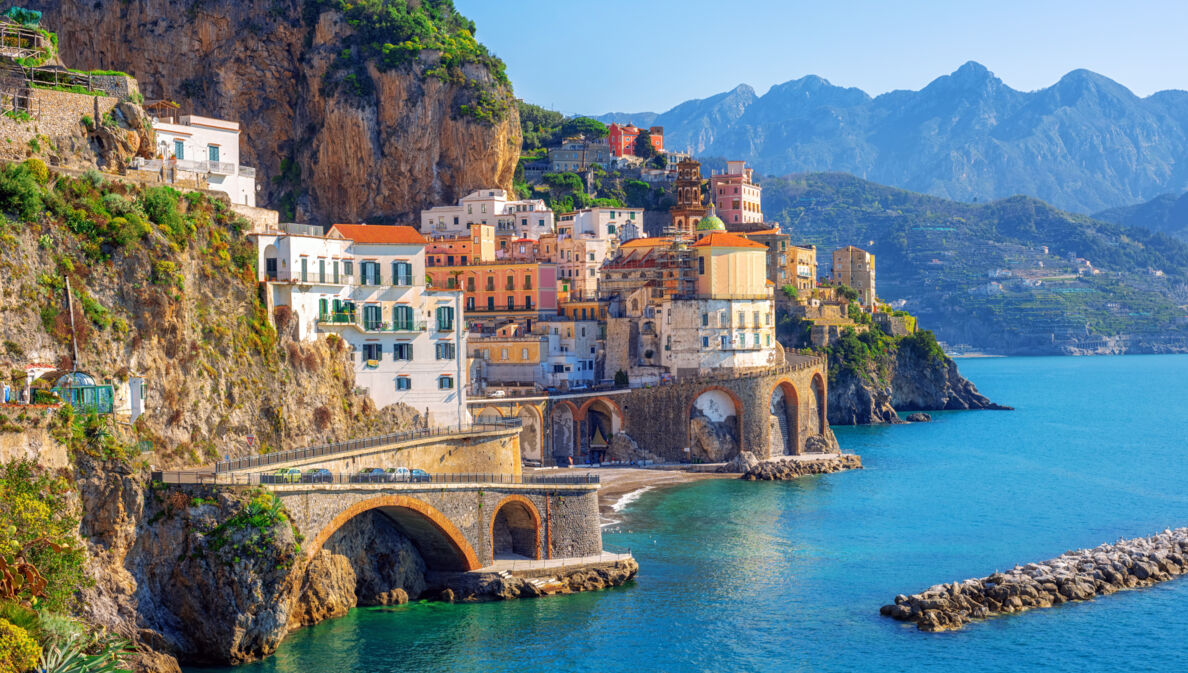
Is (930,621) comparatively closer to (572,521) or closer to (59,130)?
(572,521)

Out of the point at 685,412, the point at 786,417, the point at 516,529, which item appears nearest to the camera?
the point at 516,529

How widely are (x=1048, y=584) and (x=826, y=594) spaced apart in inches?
374

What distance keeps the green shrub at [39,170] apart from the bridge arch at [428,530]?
1739 cm

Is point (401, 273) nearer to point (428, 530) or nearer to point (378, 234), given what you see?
point (378, 234)

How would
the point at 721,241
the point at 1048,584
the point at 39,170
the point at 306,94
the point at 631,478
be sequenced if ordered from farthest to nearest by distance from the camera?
the point at 306,94, the point at 721,241, the point at 631,478, the point at 1048,584, the point at 39,170

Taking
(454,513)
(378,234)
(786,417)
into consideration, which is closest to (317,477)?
(454,513)

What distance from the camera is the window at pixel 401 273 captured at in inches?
2677

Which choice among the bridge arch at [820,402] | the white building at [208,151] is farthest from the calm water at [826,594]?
the white building at [208,151]

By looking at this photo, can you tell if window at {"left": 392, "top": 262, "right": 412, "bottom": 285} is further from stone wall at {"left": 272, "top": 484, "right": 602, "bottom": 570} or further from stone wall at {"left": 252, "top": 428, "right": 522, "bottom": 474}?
stone wall at {"left": 272, "top": 484, "right": 602, "bottom": 570}

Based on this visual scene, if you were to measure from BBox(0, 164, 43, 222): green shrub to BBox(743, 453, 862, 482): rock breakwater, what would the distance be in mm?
55130

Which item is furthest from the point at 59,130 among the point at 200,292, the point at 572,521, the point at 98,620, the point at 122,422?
the point at 572,521

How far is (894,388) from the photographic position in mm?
151500

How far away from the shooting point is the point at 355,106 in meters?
118

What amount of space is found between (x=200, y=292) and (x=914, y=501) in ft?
158
